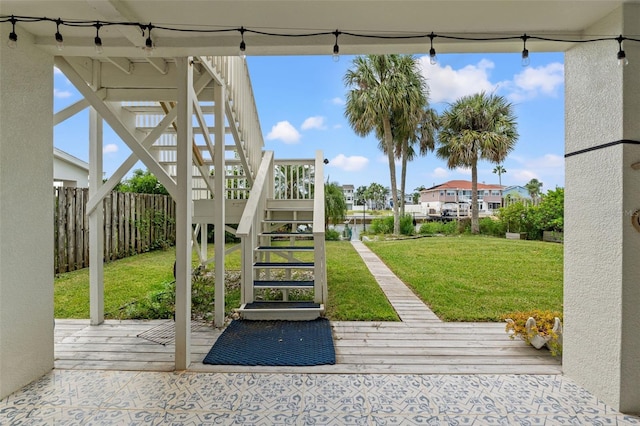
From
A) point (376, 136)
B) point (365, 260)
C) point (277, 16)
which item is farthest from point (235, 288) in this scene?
point (376, 136)

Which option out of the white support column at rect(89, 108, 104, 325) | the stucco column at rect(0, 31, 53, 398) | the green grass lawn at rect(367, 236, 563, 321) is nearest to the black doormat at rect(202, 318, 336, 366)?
the stucco column at rect(0, 31, 53, 398)

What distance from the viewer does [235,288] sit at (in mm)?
4816

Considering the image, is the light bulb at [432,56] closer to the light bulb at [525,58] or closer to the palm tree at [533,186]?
the light bulb at [525,58]

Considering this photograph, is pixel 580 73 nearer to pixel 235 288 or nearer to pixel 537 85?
pixel 235 288

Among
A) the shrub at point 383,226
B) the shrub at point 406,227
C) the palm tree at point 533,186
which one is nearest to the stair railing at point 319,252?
the shrub at point 406,227

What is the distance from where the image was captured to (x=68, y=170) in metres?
9.02

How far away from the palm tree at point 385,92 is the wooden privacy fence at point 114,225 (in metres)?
7.59

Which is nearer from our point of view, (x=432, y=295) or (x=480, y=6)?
(x=480, y=6)

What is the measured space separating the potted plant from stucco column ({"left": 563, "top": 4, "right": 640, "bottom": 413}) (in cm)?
35

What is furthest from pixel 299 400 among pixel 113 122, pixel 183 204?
pixel 113 122

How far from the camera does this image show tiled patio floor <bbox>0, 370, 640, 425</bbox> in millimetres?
1840

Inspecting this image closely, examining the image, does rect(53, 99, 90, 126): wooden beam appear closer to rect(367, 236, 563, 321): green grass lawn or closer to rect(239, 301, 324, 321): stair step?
rect(239, 301, 324, 321): stair step

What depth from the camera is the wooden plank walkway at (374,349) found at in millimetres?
2408

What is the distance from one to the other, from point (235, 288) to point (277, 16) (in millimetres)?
3800
